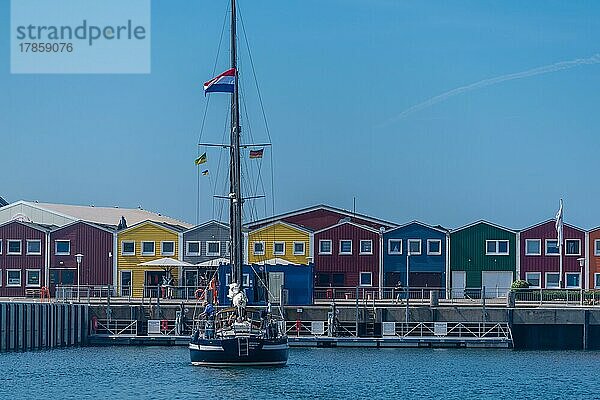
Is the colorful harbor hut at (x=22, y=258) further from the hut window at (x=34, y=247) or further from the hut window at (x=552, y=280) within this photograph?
the hut window at (x=552, y=280)

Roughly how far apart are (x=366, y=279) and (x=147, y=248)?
50.5 feet

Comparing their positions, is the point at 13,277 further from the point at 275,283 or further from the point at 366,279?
the point at 366,279

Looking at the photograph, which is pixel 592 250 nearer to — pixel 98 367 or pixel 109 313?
pixel 109 313

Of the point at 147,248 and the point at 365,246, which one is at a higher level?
the point at 365,246

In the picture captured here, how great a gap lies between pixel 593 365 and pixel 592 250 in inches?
1095

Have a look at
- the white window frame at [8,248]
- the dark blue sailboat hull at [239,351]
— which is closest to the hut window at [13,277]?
the white window frame at [8,248]

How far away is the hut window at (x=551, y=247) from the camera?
9244cm

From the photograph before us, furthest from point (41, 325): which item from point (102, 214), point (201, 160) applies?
point (102, 214)

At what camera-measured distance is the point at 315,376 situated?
5788 centimetres

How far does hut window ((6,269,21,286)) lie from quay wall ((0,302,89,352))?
65.0 ft

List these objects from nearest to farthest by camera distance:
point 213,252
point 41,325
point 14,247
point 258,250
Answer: point 41,325 → point 258,250 → point 213,252 → point 14,247

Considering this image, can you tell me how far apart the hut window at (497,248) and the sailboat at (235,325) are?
102 feet

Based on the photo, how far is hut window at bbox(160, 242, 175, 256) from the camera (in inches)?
3752

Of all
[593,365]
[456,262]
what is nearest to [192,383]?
[593,365]
